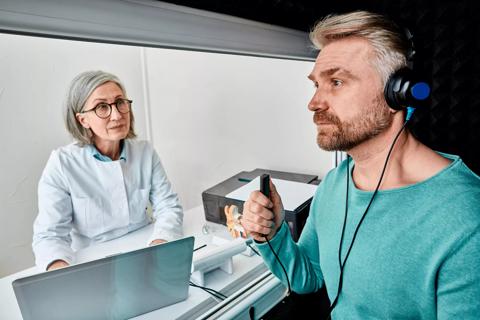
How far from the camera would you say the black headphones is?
2.12ft

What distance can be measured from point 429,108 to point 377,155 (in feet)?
2.18

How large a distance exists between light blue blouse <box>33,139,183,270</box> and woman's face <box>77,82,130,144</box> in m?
0.10

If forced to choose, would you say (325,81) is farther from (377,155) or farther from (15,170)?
(15,170)

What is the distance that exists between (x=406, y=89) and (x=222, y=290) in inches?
27.8

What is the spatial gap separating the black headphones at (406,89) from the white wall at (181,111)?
0.84 metres

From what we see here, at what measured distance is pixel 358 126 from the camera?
0.73 metres

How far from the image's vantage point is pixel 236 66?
172cm

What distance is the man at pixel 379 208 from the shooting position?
596 mm

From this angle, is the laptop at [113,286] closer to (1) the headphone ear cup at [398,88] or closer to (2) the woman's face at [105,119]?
(1) the headphone ear cup at [398,88]

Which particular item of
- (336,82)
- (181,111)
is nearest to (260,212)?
(336,82)

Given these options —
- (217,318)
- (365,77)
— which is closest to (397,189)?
(365,77)

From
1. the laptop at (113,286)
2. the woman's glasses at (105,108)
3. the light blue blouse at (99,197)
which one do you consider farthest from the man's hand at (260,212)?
the woman's glasses at (105,108)

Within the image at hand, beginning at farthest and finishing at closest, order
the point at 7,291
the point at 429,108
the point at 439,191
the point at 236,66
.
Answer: the point at 236,66 < the point at 429,108 < the point at 7,291 < the point at 439,191

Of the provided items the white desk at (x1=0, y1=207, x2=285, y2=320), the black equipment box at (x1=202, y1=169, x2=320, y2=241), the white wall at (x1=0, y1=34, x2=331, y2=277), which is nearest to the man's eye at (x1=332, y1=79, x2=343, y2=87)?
the black equipment box at (x1=202, y1=169, x2=320, y2=241)
